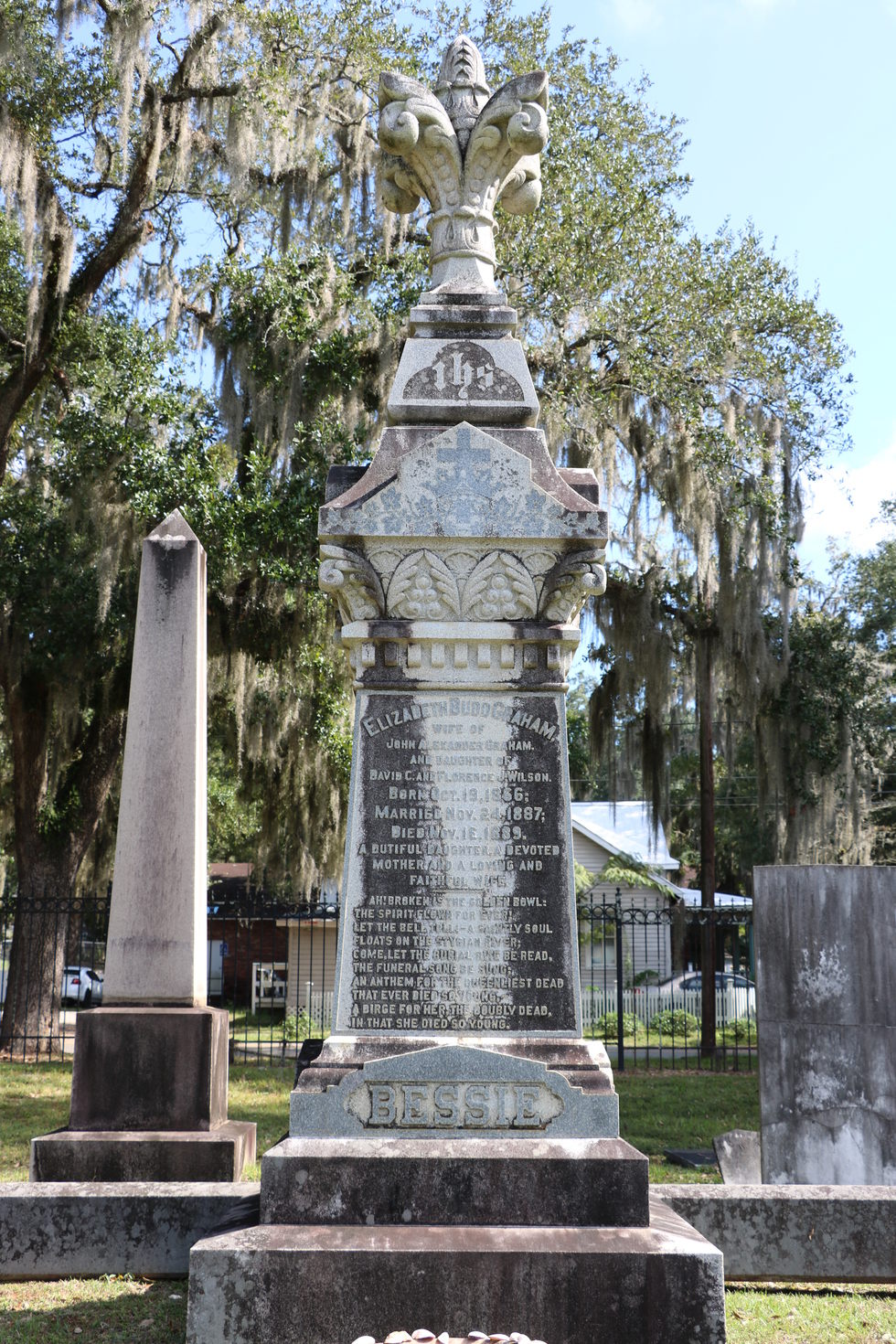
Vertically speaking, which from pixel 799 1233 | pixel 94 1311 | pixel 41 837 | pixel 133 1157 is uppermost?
pixel 41 837

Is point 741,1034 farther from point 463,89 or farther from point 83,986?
point 463,89

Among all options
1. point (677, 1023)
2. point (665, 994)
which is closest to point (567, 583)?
point (677, 1023)

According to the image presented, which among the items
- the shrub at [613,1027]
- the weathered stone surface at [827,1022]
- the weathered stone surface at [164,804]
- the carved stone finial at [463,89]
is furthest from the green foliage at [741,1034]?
the carved stone finial at [463,89]

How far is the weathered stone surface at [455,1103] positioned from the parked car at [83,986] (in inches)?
984

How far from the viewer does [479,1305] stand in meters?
3.80

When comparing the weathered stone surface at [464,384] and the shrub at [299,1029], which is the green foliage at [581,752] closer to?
the shrub at [299,1029]

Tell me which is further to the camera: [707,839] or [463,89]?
[707,839]

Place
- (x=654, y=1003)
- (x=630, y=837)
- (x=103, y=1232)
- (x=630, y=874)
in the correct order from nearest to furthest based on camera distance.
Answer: (x=103, y=1232) < (x=654, y=1003) < (x=630, y=874) < (x=630, y=837)

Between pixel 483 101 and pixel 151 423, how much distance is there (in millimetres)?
9722

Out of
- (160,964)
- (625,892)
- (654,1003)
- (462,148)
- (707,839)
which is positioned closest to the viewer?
(462,148)

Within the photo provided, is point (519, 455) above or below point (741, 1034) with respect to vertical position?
above

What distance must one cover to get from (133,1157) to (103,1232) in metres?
2.12

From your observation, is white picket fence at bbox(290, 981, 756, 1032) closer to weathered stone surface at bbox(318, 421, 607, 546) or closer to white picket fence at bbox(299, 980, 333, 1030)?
white picket fence at bbox(299, 980, 333, 1030)

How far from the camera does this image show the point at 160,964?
7727 mm
